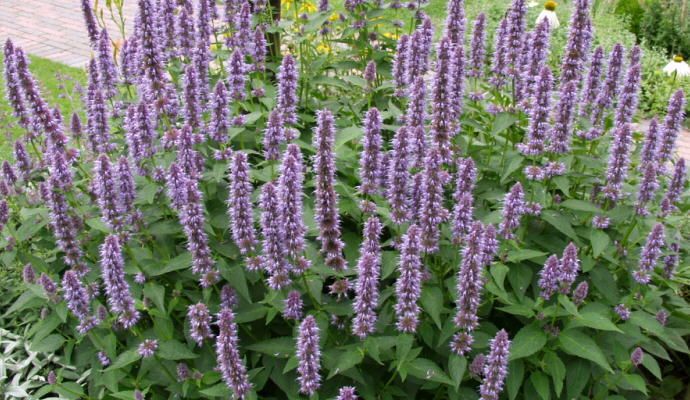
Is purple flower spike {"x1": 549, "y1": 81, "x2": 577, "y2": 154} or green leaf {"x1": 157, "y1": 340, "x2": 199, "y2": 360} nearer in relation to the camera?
green leaf {"x1": 157, "y1": 340, "x2": 199, "y2": 360}

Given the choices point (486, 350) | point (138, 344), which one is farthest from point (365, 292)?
point (138, 344)

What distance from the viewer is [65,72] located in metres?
11.0

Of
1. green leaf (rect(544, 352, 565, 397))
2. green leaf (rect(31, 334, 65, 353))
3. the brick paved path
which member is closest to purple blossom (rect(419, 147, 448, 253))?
green leaf (rect(544, 352, 565, 397))

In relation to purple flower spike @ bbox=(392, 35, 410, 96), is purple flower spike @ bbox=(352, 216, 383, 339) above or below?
below

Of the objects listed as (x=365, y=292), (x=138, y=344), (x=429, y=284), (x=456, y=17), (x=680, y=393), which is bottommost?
(x=680, y=393)

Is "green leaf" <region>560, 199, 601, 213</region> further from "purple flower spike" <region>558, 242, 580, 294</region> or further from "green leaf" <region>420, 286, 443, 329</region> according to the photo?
"green leaf" <region>420, 286, 443, 329</region>

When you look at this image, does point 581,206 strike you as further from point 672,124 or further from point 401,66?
point 401,66

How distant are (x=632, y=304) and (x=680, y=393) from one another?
1417 millimetres

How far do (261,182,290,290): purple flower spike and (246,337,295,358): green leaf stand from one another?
315 millimetres

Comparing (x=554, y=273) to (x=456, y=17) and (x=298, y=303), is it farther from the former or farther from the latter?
(x=456, y=17)

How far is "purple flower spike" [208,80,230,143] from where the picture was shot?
151 inches

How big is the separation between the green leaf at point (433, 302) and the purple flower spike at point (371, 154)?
0.56m

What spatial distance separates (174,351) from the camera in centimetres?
360

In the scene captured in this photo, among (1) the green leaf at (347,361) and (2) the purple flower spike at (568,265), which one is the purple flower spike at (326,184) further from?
(2) the purple flower spike at (568,265)
